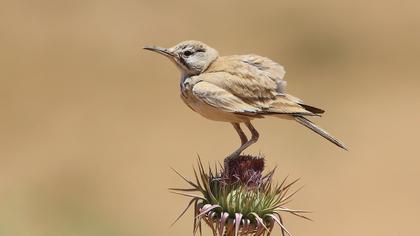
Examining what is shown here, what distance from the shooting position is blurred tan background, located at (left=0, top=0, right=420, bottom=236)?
19.3m

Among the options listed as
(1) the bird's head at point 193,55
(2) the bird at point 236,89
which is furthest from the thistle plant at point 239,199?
(1) the bird's head at point 193,55

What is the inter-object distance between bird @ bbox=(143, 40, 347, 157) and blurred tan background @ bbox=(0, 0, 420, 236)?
9577 mm

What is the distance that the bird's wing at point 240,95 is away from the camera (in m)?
6.87

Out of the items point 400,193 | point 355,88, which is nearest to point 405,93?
point 355,88

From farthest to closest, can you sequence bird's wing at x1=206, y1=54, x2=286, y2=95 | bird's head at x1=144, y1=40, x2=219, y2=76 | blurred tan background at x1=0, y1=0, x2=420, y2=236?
blurred tan background at x1=0, y1=0, x2=420, y2=236 → bird's head at x1=144, y1=40, x2=219, y2=76 → bird's wing at x1=206, y1=54, x2=286, y2=95

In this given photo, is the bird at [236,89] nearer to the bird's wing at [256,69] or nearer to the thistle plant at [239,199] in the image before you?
the bird's wing at [256,69]

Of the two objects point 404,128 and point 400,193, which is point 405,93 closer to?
point 404,128

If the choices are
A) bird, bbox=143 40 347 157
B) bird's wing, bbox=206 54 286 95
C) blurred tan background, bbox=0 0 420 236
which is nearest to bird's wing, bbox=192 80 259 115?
bird, bbox=143 40 347 157

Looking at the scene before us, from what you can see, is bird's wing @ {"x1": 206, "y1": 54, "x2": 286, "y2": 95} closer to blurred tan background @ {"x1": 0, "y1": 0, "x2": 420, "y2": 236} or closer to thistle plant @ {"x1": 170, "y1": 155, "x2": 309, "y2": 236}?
thistle plant @ {"x1": 170, "y1": 155, "x2": 309, "y2": 236}

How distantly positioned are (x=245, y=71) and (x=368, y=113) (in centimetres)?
1866

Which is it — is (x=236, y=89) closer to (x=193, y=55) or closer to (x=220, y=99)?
(x=220, y=99)

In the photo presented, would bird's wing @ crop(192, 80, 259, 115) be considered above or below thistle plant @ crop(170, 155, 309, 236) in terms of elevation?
above

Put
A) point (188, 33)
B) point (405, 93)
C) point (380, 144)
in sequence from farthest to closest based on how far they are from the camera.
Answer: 1. point (188, 33)
2. point (405, 93)
3. point (380, 144)

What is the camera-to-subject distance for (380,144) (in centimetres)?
2303
